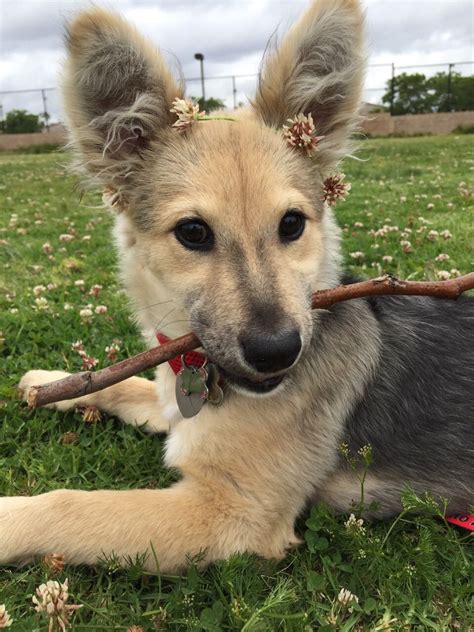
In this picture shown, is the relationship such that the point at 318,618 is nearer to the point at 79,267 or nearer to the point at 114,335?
the point at 114,335

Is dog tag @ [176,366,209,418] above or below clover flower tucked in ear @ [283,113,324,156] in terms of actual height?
below

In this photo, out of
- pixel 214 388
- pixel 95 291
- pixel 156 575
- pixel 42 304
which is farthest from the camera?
pixel 95 291

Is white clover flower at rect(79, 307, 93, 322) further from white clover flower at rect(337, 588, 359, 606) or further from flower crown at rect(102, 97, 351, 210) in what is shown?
white clover flower at rect(337, 588, 359, 606)

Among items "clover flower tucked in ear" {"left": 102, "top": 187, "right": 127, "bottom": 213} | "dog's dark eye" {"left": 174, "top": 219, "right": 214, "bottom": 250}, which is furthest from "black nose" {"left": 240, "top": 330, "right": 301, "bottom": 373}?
"clover flower tucked in ear" {"left": 102, "top": 187, "right": 127, "bottom": 213}

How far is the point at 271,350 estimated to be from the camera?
209cm

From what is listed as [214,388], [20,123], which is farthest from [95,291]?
[20,123]

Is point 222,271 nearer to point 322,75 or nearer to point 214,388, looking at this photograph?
point 214,388

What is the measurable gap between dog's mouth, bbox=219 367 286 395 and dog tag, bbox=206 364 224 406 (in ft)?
0.51

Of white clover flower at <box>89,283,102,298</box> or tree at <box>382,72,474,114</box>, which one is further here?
tree at <box>382,72,474,114</box>

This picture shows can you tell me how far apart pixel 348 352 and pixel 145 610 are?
146 cm

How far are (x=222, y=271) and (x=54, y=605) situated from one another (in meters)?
1.39

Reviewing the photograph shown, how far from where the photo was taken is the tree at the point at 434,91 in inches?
1415

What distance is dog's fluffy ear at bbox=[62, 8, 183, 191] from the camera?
2340 mm

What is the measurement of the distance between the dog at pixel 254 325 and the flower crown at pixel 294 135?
0.6 inches
